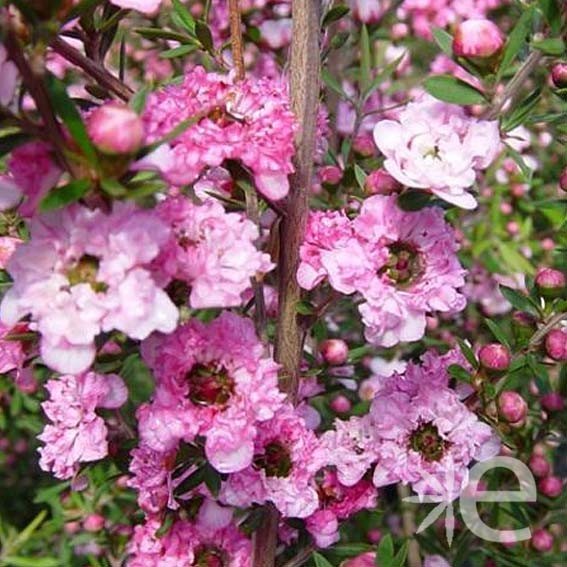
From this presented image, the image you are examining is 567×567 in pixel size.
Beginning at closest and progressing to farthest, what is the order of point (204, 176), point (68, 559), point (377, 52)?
point (204, 176)
point (68, 559)
point (377, 52)

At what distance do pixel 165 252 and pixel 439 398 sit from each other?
1.53 feet

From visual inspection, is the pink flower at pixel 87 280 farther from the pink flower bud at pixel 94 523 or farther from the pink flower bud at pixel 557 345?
the pink flower bud at pixel 94 523

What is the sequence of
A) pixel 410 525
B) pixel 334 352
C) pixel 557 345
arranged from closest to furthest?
pixel 557 345, pixel 334 352, pixel 410 525

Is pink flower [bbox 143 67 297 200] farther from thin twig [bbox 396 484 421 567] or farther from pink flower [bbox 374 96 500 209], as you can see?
thin twig [bbox 396 484 421 567]

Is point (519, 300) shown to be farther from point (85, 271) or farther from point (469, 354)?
point (85, 271)

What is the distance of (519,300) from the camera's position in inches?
53.4

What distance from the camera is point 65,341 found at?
85cm

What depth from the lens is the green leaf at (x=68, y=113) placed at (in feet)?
2.62

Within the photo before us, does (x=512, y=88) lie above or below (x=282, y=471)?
above

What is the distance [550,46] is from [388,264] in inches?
11.7

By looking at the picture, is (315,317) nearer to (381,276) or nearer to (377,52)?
(381,276)

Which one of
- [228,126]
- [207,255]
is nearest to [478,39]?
[228,126]

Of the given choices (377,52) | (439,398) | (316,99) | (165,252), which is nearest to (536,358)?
(439,398)

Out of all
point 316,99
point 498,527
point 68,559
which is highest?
point 316,99
